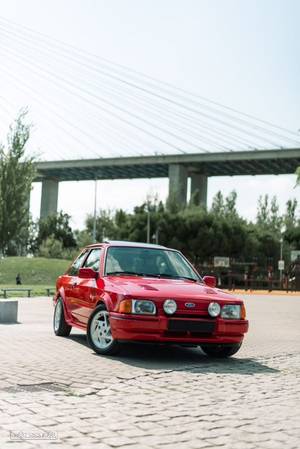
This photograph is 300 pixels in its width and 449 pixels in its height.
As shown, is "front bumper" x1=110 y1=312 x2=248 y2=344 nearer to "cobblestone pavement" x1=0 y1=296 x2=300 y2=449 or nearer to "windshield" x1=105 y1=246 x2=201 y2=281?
"cobblestone pavement" x1=0 y1=296 x2=300 y2=449

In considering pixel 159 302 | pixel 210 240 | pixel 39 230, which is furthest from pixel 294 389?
pixel 39 230

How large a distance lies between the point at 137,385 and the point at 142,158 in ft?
249

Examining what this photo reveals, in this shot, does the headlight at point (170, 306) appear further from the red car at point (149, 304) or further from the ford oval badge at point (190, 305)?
the ford oval badge at point (190, 305)

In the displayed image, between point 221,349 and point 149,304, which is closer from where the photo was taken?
point 149,304

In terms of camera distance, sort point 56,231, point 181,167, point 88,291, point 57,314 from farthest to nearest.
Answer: point 56,231
point 181,167
point 57,314
point 88,291

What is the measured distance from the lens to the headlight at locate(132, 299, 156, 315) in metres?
8.05

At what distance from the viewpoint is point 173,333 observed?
8.10 meters

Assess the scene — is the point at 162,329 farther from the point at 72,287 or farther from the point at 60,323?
the point at 60,323

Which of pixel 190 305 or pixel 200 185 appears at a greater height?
pixel 200 185

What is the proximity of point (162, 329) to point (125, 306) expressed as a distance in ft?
1.66

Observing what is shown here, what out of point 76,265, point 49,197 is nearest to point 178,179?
point 49,197

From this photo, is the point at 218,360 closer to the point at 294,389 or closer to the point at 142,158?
the point at 294,389

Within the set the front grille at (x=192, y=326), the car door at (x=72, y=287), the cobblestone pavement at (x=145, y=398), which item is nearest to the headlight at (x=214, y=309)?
the front grille at (x=192, y=326)

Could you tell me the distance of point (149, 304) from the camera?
26.4 feet
